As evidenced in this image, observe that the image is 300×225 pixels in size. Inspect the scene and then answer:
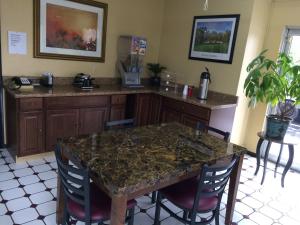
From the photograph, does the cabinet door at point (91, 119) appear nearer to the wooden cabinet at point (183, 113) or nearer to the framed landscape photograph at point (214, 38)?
the wooden cabinet at point (183, 113)

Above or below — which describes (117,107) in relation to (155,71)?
below

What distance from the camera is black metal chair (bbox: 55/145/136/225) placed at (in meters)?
1.50

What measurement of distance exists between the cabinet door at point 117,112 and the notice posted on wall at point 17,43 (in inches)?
55.0

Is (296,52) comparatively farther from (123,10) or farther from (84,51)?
(84,51)

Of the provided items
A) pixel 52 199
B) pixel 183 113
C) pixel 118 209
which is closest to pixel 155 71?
pixel 183 113

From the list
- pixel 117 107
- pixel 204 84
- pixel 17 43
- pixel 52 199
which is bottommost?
pixel 52 199

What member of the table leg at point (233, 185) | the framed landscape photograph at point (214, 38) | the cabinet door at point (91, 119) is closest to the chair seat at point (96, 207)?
the table leg at point (233, 185)

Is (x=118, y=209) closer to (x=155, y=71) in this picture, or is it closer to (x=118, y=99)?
(x=118, y=99)

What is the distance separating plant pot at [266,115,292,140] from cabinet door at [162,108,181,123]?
1234mm

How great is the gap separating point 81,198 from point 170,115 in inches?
100

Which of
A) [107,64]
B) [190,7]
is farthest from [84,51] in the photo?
[190,7]

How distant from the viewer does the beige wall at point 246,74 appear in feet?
11.6

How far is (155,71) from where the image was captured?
4.61 m

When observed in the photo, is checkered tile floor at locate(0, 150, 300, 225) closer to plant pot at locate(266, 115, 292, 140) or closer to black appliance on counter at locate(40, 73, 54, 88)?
plant pot at locate(266, 115, 292, 140)
